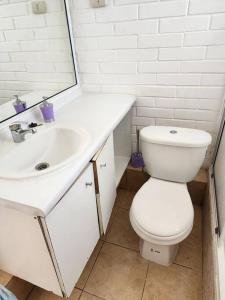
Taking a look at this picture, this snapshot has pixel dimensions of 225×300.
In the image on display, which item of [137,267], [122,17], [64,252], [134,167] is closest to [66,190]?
[64,252]

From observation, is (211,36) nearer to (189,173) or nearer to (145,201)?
(189,173)

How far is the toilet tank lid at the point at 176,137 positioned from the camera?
4.08 ft

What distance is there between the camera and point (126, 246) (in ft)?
4.77

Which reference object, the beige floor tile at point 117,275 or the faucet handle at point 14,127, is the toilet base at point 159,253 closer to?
the beige floor tile at point 117,275

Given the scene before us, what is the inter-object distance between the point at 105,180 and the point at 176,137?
505mm

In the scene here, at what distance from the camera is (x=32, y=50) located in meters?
1.25

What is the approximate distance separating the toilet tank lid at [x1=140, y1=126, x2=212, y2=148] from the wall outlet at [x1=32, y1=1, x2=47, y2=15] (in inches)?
37.6

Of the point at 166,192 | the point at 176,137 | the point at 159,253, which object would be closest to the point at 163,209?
the point at 166,192

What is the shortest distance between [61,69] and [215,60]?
99 centimetres

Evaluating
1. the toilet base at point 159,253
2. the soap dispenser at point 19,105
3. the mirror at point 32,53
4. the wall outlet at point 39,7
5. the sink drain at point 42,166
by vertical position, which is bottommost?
the toilet base at point 159,253

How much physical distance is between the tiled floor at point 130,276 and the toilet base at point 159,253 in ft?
0.11

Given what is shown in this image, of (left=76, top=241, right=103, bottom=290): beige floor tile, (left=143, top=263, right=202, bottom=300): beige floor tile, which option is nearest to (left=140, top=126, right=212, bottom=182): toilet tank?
(left=143, top=263, right=202, bottom=300): beige floor tile

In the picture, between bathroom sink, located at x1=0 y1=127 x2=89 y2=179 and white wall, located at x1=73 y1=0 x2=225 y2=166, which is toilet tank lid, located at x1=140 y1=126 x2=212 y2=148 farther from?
bathroom sink, located at x1=0 y1=127 x2=89 y2=179

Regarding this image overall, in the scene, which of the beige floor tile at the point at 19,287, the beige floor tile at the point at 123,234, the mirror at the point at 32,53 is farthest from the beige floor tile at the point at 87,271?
the mirror at the point at 32,53
